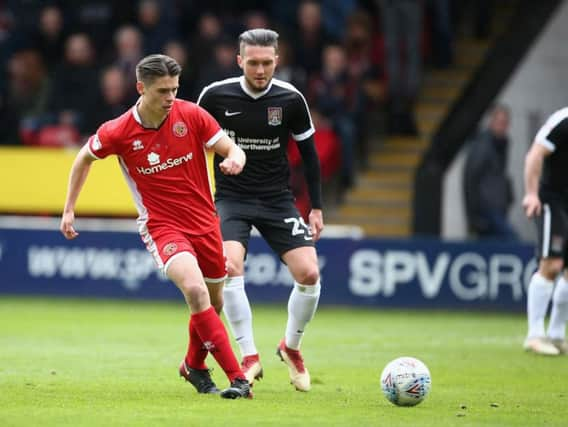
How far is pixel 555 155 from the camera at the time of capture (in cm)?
1203

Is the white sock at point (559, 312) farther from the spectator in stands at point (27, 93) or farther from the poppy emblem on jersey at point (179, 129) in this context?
the spectator in stands at point (27, 93)

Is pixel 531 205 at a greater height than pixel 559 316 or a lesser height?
greater

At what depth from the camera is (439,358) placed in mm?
11688

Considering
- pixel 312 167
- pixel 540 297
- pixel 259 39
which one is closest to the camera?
pixel 259 39

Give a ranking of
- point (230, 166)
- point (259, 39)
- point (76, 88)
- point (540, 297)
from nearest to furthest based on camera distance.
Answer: point (230, 166) → point (259, 39) → point (540, 297) → point (76, 88)

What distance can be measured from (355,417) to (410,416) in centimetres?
34

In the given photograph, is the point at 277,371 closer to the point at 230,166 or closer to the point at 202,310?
the point at 202,310

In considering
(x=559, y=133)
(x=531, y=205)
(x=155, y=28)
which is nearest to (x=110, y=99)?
(x=155, y=28)

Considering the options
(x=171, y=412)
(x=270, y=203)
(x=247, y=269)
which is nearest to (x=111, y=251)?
(x=247, y=269)

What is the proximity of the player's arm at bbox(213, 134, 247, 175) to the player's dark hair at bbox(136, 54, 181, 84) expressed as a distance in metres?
0.52

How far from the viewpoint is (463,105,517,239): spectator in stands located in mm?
18281

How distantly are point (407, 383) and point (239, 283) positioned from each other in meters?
1.62

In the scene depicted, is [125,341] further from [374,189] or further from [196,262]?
[374,189]

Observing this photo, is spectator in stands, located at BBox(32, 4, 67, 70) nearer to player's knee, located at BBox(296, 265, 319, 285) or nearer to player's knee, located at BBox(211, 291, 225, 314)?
player's knee, located at BBox(296, 265, 319, 285)
